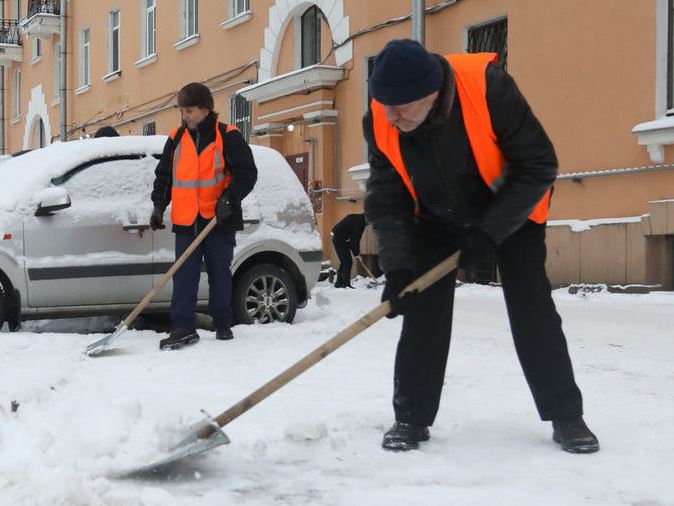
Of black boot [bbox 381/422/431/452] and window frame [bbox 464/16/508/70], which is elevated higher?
window frame [bbox 464/16/508/70]

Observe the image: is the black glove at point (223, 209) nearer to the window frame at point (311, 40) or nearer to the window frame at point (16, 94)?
the window frame at point (311, 40)

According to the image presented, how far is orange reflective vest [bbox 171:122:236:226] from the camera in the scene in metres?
6.83

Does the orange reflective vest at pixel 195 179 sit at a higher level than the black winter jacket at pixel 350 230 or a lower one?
higher

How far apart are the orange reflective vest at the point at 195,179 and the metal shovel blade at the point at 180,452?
3407mm

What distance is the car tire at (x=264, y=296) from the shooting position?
25.8ft

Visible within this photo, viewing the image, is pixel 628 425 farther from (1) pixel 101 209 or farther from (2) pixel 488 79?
(1) pixel 101 209

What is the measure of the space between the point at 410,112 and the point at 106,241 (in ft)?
14.8

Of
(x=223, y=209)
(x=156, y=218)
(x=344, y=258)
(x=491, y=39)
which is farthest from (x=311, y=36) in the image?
(x=223, y=209)

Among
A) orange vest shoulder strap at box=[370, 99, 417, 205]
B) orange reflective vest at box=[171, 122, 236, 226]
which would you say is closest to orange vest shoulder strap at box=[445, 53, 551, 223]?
orange vest shoulder strap at box=[370, 99, 417, 205]

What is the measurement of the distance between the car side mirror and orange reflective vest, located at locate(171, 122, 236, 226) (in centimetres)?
89

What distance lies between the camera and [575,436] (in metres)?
3.75

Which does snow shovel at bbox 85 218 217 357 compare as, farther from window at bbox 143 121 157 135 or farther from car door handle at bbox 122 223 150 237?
window at bbox 143 121 157 135

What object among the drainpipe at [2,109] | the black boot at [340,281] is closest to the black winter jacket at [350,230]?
the black boot at [340,281]

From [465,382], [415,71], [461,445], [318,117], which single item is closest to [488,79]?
[415,71]
